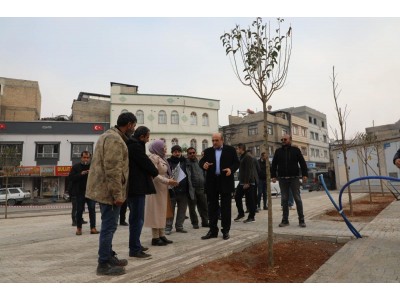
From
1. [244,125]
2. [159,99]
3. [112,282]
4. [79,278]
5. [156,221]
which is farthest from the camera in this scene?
[244,125]

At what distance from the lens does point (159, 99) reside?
36.6 metres

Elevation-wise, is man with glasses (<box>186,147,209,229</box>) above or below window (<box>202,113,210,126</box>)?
below

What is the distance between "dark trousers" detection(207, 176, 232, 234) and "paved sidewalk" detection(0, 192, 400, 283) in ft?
0.80

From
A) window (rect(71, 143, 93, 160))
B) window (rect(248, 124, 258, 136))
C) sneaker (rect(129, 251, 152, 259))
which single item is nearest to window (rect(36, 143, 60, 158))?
window (rect(71, 143, 93, 160))

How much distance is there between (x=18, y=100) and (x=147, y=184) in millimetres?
42349

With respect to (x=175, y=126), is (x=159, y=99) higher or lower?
higher

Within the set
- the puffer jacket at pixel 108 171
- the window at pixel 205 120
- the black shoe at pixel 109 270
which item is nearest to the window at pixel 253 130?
the window at pixel 205 120

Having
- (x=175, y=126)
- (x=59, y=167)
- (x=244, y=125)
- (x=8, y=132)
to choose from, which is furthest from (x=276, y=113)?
(x=8, y=132)

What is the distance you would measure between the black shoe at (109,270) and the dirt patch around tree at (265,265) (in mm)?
603

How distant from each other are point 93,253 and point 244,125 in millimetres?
41907

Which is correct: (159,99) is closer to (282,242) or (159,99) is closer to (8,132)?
(8,132)

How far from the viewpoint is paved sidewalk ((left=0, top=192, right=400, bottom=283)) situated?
3160mm

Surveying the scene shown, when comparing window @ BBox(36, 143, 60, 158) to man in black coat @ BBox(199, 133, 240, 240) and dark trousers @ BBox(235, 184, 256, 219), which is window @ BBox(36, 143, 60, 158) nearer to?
dark trousers @ BBox(235, 184, 256, 219)

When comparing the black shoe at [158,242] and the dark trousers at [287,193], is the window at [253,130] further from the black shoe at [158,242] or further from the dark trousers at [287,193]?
the black shoe at [158,242]
